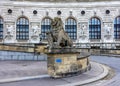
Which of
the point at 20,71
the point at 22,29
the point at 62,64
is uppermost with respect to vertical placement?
the point at 22,29

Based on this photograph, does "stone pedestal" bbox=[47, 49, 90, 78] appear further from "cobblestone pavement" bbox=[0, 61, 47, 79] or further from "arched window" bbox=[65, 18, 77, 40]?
"arched window" bbox=[65, 18, 77, 40]

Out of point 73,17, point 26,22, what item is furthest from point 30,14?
point 73,17

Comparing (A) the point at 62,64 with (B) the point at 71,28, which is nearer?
(A) the point at 62,64

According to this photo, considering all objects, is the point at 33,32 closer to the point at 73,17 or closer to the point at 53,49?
the point at 73,17

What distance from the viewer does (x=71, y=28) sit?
52281 mm

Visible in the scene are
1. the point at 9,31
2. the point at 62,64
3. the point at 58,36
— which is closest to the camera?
the point at 62,64

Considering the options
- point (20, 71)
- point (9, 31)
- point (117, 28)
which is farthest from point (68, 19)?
point (20, 71)

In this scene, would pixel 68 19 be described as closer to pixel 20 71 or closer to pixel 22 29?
pixel 22 29

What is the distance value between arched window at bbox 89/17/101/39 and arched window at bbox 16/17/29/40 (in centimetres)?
1226

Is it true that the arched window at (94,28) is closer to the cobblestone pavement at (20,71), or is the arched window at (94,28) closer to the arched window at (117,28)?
the arched window at (117,28)

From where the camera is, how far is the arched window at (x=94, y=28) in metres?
51.9

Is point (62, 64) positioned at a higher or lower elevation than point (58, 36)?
lower

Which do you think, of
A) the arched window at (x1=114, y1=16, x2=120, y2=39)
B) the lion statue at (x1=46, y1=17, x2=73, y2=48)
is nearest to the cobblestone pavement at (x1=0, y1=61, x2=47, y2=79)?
the lion statue at (x1=46, y1=17, x2=73, y2=48)

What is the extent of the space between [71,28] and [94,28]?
14.6 feet
